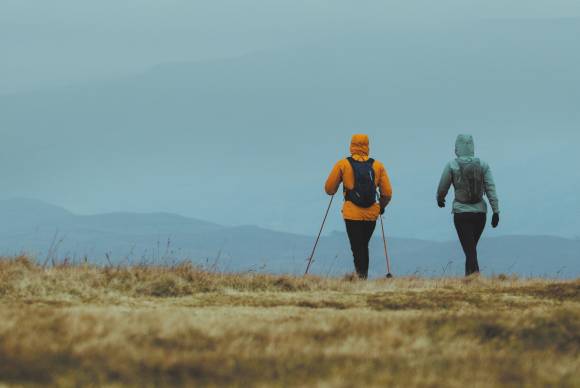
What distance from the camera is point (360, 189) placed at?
17.2m

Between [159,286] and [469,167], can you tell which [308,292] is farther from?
[469,167]

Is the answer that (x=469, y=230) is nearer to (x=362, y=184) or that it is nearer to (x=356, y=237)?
(x=356, y=237)

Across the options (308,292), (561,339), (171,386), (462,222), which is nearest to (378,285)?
(308,292)

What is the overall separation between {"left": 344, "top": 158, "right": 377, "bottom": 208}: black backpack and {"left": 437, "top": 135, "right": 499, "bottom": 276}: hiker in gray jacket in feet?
4.71

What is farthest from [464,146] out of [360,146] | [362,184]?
[362,184]

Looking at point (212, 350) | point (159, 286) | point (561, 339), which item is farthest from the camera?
point (159, 286)

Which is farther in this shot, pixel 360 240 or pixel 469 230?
pixel 469 230

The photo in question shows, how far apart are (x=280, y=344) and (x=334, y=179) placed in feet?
29.2

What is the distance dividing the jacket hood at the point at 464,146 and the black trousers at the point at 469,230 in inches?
41.9

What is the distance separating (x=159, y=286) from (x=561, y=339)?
663cm

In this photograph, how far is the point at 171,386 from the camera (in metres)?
7.32

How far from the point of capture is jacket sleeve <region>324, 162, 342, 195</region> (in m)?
17.4

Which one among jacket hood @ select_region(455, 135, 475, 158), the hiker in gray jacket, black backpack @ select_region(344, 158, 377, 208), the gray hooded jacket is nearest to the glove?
the hiker in gray jacket

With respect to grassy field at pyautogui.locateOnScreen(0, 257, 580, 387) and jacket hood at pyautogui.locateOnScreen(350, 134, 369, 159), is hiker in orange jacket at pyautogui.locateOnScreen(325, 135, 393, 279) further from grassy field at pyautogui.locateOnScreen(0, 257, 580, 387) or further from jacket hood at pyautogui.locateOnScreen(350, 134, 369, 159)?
grassy field at pyautogui.locateOnScreen(0, 257, 580, 387)
